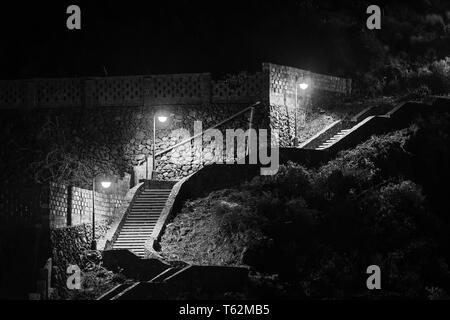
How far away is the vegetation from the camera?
38.0 meters

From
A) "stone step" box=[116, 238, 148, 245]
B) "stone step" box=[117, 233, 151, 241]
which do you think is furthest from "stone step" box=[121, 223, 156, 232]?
"stone step" box=[116, 238, 148, 245]

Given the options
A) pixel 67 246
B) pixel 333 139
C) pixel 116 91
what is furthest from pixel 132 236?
pixel 116 91

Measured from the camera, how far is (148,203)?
144ft

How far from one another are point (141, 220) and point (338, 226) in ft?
21.6

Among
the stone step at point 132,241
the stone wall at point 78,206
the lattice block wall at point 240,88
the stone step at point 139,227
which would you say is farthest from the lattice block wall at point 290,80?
the stone step at point 132,241

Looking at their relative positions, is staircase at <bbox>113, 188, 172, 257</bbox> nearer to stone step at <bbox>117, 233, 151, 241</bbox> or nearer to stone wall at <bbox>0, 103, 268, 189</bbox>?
stone step at <bbox>117, 233, 151, 241</bbox>

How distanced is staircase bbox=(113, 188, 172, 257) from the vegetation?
0.84 m

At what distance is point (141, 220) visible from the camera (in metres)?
42.8

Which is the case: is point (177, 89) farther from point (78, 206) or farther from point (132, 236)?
point (132, 236)

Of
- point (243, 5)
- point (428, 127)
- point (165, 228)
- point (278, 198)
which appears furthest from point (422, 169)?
point (243, 5)

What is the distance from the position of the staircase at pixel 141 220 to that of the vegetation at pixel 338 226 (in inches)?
33.2
